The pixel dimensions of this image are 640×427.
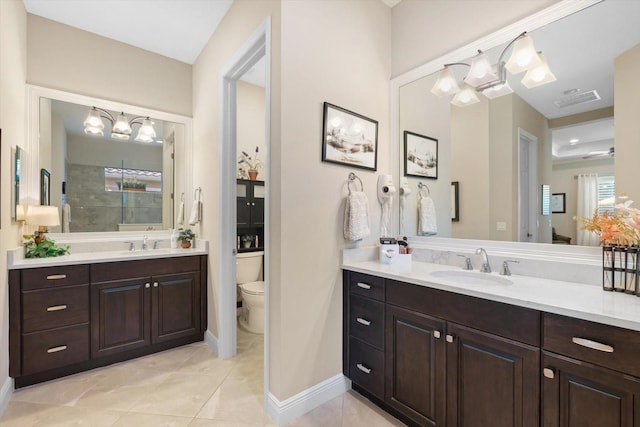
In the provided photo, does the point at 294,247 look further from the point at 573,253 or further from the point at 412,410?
the point at 573,253

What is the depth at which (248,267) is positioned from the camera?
3.40 meters

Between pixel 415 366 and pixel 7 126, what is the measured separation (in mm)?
2913

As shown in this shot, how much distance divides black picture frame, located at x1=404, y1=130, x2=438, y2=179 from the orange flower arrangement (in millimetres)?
1015

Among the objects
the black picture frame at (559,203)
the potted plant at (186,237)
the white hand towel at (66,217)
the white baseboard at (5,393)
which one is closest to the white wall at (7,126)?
the white baseboard at (5,393)

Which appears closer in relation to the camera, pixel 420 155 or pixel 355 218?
pixel 355 218

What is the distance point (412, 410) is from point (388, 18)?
9.03 feet

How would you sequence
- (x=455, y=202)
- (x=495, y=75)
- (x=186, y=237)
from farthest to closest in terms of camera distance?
(x=186, y=237) < (x=455, y=202) < (x=495, y=75)

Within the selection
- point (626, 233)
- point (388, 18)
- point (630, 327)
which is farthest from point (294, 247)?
point (388, 18)

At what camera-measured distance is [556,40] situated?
1.57m

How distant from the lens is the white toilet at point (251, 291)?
2879 millimetres

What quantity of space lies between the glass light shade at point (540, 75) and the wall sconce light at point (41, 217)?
337 cm

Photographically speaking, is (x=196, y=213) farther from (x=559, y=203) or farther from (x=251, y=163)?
(x=559, y=203)

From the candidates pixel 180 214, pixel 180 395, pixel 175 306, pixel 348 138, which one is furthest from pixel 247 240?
pixel 348 138

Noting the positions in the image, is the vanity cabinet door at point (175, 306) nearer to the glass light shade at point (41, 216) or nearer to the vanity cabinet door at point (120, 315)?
the vanity cabinet door at point (120, 315)
